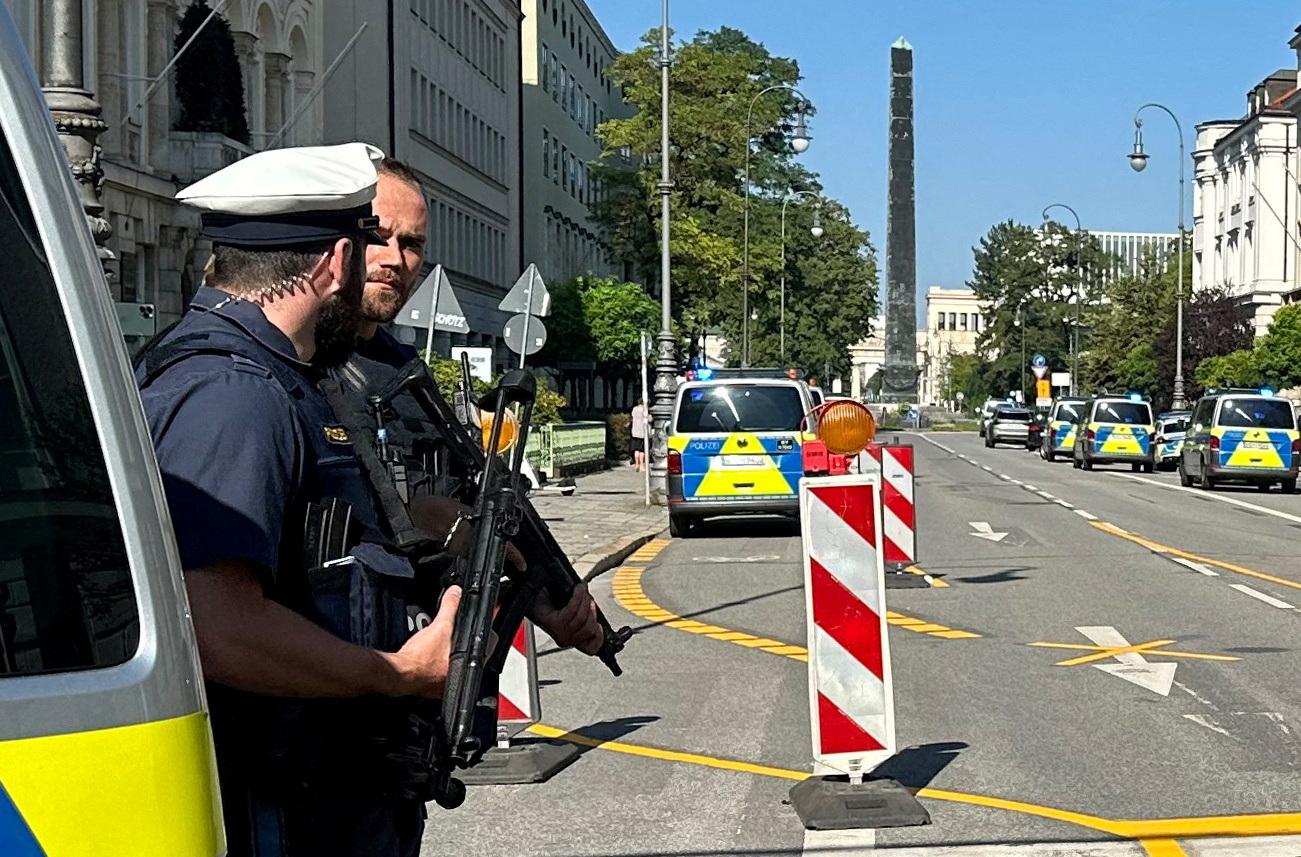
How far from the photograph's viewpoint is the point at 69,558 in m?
2.01

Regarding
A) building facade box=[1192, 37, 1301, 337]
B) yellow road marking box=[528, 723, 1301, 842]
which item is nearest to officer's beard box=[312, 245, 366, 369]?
yellow road marking box=[528, 723, 1301, 842]

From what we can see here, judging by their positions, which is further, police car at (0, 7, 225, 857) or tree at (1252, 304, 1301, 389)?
tree at (1252, 304, 1301, 389)

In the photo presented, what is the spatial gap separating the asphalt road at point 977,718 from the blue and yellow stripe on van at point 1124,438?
29414mm

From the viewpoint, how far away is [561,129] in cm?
8119

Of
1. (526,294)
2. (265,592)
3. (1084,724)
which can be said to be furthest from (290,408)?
(526,294)

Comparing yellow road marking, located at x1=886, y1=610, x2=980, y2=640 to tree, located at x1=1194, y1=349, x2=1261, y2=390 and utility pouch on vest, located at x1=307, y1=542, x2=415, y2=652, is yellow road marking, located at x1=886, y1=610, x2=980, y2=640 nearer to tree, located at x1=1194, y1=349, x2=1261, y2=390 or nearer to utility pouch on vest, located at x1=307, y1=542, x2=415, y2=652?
utility pouch on vest, located at x1=307, y1=542, x2=415, y2=652

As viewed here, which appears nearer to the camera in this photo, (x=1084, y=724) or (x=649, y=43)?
(x=1084, y=724)

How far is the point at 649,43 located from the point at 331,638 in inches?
2296

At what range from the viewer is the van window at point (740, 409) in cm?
2305

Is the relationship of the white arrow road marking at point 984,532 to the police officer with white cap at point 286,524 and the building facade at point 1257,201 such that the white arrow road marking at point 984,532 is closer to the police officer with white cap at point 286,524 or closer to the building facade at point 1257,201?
the police officer with white cap at point 286,524

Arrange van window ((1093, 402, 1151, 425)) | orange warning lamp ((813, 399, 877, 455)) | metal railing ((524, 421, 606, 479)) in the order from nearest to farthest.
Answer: orange warning lamp ((813, 399, 877, 455)) → metal railing ((524, 421, 606, 479)) → van window ((1093, 402, 1151, 425))

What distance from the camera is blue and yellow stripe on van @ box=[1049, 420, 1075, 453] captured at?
56.7 metres

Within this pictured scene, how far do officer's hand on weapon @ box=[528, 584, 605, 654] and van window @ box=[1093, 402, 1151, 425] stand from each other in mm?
45740

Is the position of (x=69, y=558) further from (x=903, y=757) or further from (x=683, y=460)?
(x=683, y=460)
